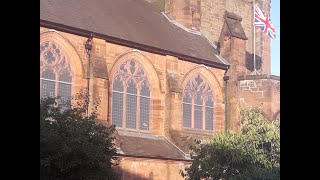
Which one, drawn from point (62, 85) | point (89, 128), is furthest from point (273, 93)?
point (89, 128)

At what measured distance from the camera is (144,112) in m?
28.6

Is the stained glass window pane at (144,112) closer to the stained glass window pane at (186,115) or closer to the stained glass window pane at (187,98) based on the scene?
the stained glass window pane at (186,115)

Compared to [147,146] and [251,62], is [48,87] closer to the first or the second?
[147,146]

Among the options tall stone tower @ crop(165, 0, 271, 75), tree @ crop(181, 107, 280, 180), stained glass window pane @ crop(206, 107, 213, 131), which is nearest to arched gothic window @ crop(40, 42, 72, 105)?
tree @ crop(181, 107, 280, 180)

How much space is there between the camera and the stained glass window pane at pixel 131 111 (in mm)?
27422

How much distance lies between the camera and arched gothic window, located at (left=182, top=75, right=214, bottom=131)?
3059cm

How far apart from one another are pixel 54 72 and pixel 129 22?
684 cm

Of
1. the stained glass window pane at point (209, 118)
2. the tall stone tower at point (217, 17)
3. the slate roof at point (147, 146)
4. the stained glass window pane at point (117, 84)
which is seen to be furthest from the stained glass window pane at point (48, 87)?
the tall stone tower at point (217, 17)

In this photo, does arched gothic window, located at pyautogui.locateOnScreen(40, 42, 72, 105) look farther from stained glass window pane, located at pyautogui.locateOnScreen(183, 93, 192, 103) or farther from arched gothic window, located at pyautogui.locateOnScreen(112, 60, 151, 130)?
stained glass window pane, located at pyautogui.locateOnScreen(183, 93, 192, 103)

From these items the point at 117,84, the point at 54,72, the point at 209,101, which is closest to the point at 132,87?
the point at 117,84

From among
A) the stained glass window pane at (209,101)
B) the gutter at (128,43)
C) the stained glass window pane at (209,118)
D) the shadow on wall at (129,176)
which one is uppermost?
the gutter at (128,43)

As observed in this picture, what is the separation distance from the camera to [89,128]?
18.1m

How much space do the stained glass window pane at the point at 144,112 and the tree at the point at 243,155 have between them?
5042 mm
